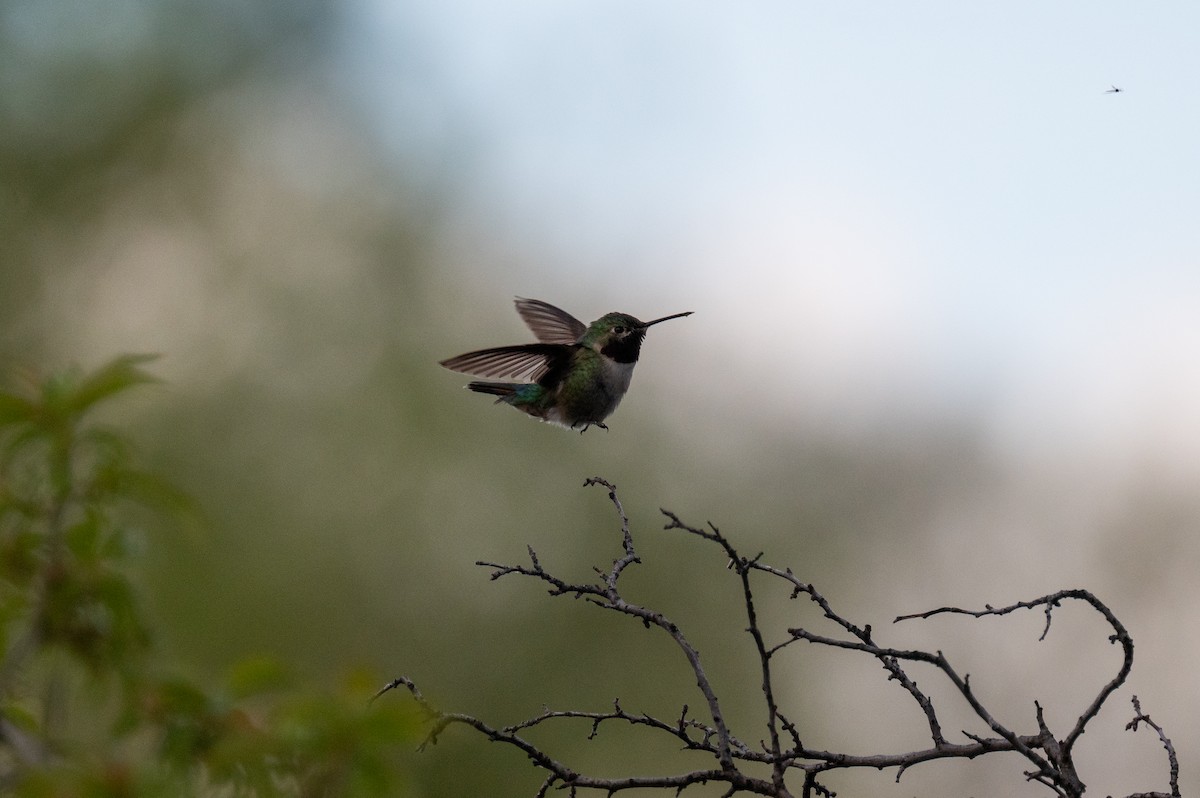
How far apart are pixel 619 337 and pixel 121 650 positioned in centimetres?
521

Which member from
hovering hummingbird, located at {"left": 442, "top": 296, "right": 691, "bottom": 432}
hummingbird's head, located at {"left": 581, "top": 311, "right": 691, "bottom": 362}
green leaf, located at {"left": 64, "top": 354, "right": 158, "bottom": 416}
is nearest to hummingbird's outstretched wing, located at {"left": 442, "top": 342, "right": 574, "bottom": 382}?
hovering hummingbird, located at {"left": 442, "top": 296, "right": 691, "bottom": 432}

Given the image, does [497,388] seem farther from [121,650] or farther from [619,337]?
[121,650]

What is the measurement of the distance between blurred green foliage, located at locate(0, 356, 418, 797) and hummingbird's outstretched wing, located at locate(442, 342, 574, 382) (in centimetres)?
390

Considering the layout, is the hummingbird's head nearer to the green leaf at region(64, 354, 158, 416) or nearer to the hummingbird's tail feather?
the hummingbird's tail feather

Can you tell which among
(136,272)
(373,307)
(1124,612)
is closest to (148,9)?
(136,272)

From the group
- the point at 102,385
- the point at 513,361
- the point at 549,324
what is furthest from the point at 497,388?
the point at 102,385

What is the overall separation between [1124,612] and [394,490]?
46.7 feet

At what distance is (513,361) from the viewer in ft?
20.7

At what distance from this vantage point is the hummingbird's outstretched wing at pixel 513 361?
5.77 meters

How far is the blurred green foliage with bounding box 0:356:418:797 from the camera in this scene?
1392 millimetres

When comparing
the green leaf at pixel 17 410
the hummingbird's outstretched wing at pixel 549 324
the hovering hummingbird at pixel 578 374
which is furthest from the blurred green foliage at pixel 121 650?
the hummingbird's outstretched wing at pixel 549 324

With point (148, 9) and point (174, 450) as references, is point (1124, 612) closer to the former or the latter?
point (174, 450)

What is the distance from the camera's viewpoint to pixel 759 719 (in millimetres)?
18062

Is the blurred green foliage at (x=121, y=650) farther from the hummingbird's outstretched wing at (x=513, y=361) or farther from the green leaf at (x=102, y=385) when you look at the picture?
the hummingbird's outstretched wing at (x=513, y=361)
